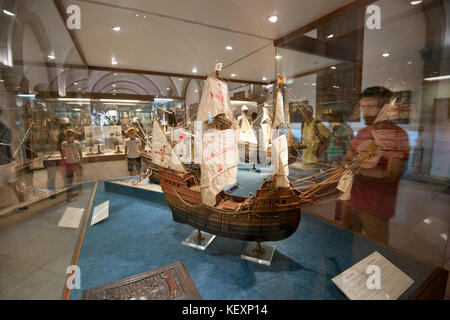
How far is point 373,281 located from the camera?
1.35m

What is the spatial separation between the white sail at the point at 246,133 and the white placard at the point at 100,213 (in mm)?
2308

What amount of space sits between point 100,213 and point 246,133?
8.66 feet

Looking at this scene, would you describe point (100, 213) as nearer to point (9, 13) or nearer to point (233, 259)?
point (233, 259)

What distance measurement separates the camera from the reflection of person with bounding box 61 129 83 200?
1828 mm

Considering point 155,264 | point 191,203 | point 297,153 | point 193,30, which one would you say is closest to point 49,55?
point 193,30

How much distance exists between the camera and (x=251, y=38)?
92.4 inches

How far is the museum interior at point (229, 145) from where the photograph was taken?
1.30m

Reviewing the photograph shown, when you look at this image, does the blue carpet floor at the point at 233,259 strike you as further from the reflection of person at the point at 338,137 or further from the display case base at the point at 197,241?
the reflection of person at the point at 338,137

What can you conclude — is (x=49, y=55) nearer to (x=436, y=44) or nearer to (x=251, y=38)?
(x=251, y=38)

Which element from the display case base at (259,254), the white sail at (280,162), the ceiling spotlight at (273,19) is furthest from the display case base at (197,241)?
the ceiling spotlight at (273,19)

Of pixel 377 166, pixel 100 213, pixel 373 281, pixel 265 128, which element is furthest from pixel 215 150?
pixel 265 128

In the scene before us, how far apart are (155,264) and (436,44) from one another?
2.74m

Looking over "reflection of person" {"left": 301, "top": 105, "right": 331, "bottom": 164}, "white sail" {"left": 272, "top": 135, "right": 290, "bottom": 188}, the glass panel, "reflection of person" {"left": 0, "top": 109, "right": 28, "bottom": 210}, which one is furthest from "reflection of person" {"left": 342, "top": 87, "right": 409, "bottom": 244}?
"reflection of person" {"left": 0, "top": 109, "right": 28, "bottom": 210}

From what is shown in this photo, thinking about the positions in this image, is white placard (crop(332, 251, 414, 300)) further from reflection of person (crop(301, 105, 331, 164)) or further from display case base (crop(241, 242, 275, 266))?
reflection of person (crop(301, 105, 331, 164))
